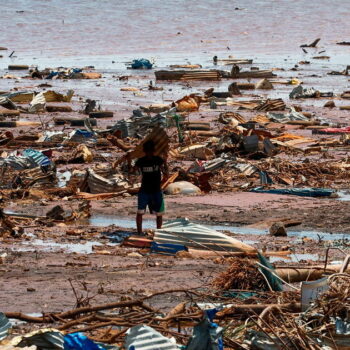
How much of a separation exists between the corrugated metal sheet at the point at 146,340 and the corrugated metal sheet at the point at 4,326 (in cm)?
100

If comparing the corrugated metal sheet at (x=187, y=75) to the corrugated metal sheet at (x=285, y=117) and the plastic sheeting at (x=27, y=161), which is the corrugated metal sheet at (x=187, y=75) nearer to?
the corrugated metal sheet at (x=285, y=117)

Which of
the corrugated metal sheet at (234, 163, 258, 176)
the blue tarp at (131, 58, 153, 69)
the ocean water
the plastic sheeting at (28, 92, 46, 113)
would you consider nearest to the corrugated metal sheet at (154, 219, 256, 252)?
the corrugated metal sheet at (234, 163, 258, 176)

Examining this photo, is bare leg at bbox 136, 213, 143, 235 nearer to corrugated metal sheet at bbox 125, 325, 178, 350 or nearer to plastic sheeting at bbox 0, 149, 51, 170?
plastic sheeting at bbox 0, 149, 51, 170

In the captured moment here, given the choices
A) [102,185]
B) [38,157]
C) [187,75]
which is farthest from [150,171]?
[187,75]

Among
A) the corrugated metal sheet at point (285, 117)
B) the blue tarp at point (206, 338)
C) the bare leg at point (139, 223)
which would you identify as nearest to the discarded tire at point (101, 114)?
the corrugated metal sheet at point (285, 117)

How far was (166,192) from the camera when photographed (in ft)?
47.1

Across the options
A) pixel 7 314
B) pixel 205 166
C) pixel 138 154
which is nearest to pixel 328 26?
pixel 205 166

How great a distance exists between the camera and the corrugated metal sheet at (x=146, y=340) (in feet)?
20.1

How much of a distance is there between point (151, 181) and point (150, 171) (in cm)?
11

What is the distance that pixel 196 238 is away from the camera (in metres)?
10.4

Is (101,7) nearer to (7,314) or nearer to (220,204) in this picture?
(220,204)

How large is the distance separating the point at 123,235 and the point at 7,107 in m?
13.3

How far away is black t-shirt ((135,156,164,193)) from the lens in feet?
37.1

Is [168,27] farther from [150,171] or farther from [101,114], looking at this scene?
[150,171]
